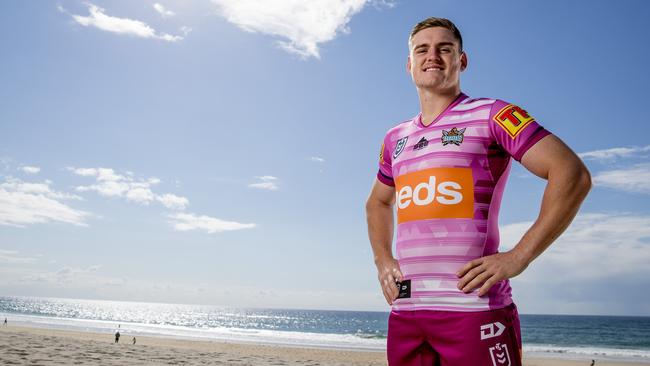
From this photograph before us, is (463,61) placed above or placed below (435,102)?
above

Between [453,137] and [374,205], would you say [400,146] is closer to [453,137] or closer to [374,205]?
[453,137]

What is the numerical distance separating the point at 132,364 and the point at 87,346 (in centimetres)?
430

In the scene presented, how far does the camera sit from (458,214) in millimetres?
1886

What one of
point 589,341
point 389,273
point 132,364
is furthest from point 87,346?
point 589,341

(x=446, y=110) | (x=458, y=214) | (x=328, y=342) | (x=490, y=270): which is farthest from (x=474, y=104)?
(x=328, y=342)

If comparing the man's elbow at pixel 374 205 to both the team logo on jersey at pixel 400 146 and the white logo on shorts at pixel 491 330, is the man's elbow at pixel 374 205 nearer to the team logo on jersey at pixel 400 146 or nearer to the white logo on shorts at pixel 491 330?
the team logo on jersey at pixel 400 146

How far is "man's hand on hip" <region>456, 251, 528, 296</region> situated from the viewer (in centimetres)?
176

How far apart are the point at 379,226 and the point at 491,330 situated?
2.69 feet

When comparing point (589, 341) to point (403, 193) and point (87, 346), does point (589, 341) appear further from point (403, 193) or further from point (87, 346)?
point (403, 193)

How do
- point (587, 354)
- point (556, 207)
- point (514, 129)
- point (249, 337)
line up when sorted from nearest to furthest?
point (556, 207), point (514, 129), point (587, 354), point (249, 337)

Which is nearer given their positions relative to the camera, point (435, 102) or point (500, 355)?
point (500, 355)

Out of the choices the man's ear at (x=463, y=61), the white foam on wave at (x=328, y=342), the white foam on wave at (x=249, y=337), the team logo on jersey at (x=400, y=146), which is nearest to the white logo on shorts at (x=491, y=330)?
the team logo on jersey at (x=400, y=146)

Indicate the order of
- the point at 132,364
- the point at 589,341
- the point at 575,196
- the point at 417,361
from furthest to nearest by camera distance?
the point at 589,341 < the point at 132,364 < the point at 417,361 < the point at 575,196

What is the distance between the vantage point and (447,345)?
5.97 feet
